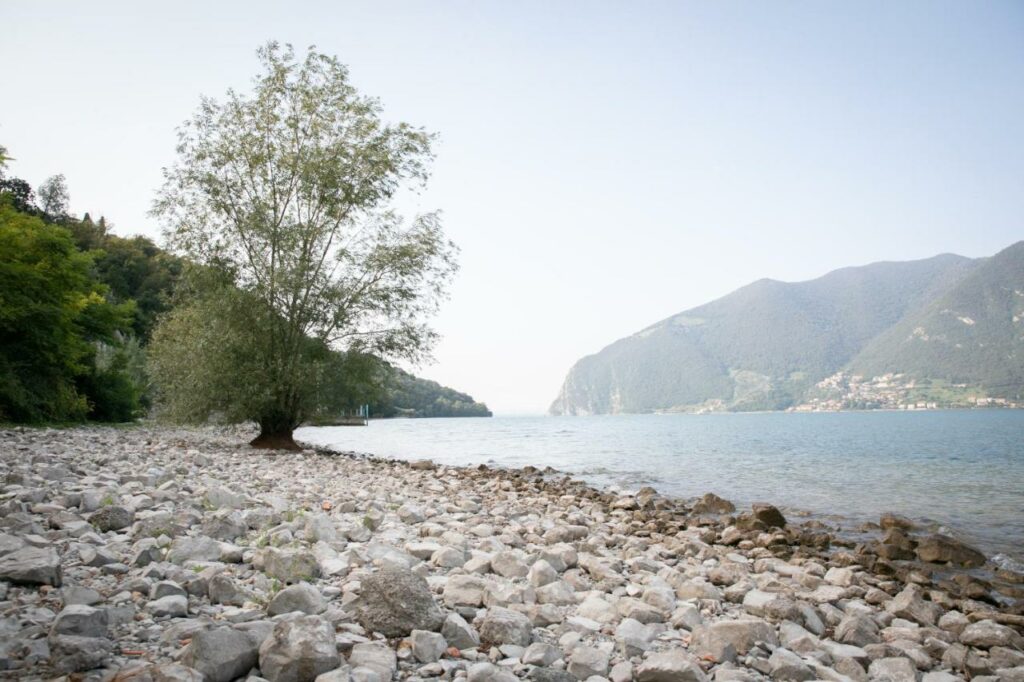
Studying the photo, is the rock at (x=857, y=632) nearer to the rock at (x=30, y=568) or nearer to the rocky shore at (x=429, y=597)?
the rocky shore at (x=429, y=597)

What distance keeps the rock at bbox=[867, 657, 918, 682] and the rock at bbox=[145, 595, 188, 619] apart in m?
5.07

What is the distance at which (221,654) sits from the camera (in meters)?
3.00

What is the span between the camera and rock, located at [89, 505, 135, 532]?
219 inches

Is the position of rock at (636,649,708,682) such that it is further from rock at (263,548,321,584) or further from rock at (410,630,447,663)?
rock at (263,548,321,584)

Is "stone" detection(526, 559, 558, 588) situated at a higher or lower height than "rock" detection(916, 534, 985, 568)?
higher

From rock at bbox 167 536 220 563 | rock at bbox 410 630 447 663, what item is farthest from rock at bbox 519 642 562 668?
rock at bbox 167 536 220 563

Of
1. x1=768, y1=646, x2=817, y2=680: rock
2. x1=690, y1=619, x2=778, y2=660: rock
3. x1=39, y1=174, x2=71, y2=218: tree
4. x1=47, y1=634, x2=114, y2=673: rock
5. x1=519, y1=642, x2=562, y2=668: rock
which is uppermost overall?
x1=39, y1=174, x2=71, y2=218: tree

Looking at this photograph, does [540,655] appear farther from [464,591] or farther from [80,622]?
[80,622]

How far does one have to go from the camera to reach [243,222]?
71.7 feet

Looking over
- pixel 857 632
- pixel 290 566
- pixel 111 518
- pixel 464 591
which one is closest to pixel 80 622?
pixel 290 566

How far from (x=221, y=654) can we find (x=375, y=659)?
843mm

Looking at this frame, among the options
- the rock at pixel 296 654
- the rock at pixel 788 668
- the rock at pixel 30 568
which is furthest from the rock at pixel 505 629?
the rock at pixel 30 568

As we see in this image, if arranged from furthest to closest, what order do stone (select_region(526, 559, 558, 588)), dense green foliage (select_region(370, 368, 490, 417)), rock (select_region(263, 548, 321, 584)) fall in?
dense green foliage (select_region(370, 368, 490, 417))
stone (select_region(526, 559, 558, 588))
rock (select_region(263, 548, 321, 584))

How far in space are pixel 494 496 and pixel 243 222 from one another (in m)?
15.8
